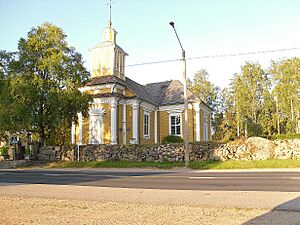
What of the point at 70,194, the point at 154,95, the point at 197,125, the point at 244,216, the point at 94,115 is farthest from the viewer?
the point at 154,95

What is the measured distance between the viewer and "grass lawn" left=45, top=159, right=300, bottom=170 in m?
21.1

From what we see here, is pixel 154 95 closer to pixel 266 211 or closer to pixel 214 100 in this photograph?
pixel 214 100

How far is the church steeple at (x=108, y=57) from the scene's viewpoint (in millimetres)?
36031

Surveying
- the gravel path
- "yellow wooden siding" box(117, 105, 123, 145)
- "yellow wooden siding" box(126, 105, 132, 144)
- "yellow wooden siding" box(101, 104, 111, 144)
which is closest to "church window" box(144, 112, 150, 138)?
"yellow wooden siding" box(126, 105, 132, 144)

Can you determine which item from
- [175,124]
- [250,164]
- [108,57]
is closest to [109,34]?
[108,57]

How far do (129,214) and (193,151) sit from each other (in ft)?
61.8

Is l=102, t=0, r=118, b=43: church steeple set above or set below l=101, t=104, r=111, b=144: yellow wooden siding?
above

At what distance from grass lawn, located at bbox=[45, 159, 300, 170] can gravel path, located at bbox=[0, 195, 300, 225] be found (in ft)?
47.6

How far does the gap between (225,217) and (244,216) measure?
16.2 inches

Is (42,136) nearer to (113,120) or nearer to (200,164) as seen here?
(113,120)

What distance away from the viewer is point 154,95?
4106 cm

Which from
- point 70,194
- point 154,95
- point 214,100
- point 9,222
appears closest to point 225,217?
point 9,222

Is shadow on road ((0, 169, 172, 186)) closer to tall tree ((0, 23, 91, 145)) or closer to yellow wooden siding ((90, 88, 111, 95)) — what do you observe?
tall tree ((0, 23, 91, 145))

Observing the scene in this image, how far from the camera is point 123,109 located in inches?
1336
